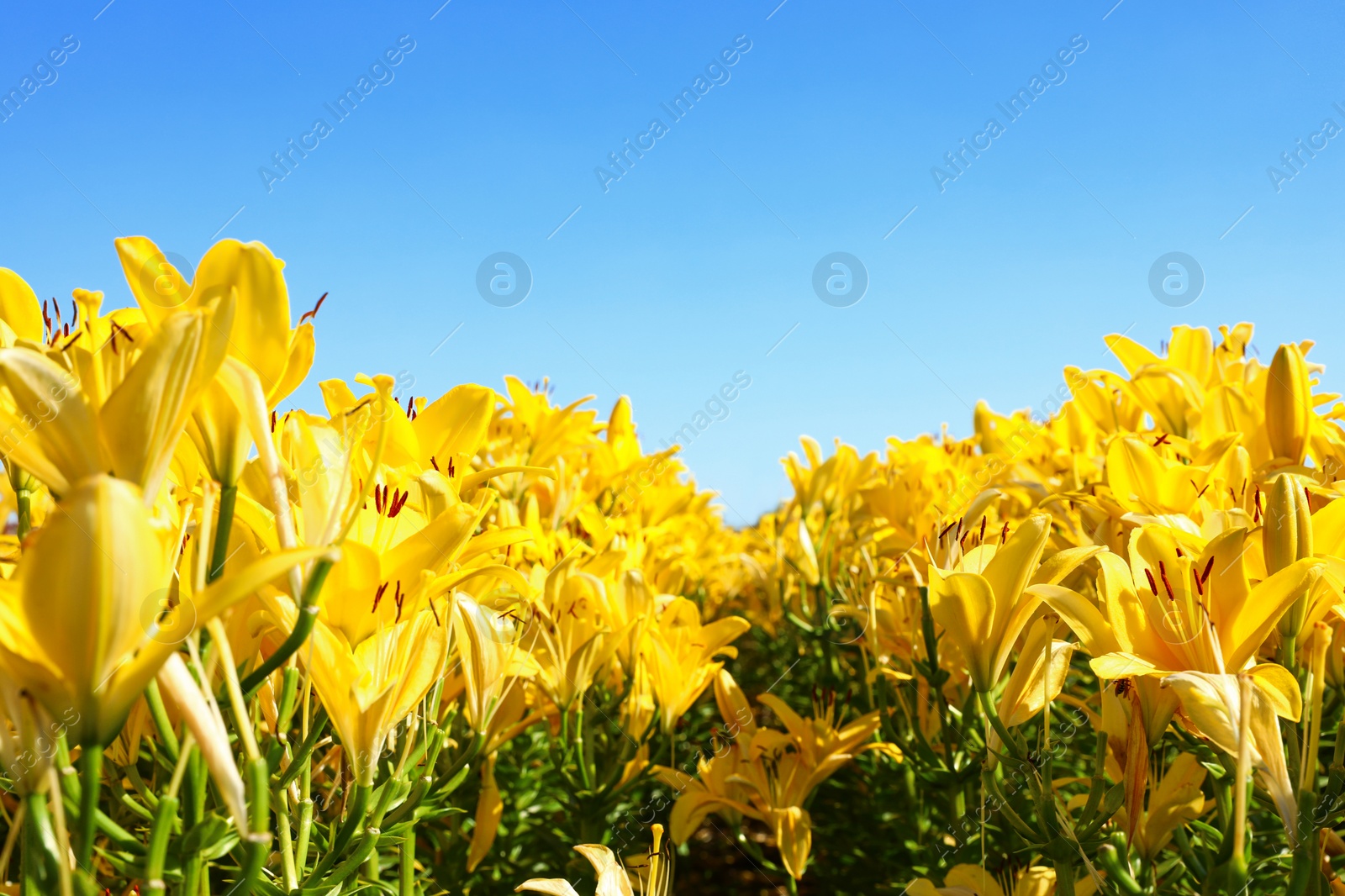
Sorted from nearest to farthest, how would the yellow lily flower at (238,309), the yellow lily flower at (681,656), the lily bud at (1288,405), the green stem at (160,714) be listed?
the green stem at (160,714), the yellow lily flower at (238,309), the lily bud at (1288,405), the yellow lily flower at (681,656)

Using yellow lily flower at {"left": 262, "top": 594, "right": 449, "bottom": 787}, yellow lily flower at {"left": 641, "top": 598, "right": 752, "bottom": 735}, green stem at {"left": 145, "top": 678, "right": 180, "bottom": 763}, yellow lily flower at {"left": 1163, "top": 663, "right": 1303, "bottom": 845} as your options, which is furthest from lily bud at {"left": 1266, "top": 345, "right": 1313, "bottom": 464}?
green stem at {"left": 145, "top": 678, "right": 180, "bottom": 763}

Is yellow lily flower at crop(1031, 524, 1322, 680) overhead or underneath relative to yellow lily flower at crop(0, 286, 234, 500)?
underneath

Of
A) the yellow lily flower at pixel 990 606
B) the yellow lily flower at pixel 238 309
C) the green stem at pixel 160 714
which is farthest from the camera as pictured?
the yellow lily flower at pixel 990 606

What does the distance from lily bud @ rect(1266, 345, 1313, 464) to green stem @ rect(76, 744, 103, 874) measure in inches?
77.4

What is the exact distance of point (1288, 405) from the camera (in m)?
1.74

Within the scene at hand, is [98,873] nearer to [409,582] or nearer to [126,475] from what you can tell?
[409,582]

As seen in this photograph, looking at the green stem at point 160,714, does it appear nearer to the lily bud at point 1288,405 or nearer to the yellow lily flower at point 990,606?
the yellow lily flower at point 990,606

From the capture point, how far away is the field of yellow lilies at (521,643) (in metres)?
0.69

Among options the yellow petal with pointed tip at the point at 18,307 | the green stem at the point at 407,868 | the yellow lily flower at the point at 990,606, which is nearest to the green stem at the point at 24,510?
the yellow petal with pointed tip at the point at 18,307

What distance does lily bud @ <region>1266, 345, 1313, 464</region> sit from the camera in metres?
1.68

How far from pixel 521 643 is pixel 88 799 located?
4.06 ft

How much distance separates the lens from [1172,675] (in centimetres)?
97

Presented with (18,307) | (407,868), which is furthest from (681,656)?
(18,307)

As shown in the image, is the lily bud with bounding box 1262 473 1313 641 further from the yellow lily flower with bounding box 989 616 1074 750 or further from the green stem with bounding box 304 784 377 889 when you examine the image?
the green stem with bounding box 304 784 377 889
